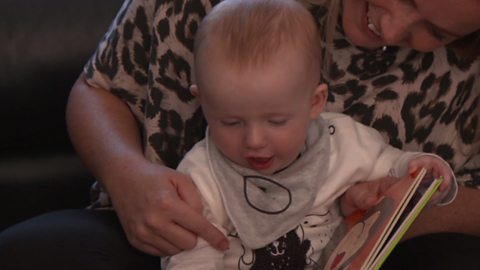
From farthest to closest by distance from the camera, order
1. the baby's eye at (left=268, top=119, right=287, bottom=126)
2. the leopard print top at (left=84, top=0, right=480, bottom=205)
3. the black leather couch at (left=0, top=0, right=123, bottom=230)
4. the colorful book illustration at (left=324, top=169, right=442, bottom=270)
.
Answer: the black leather couch at (left=0, top=0, right=123, bottom=230) < the leopard print top at (left=84, top=0, right=480, bottom=205) < the baby's eye at (left=268, top=119, right=287, bottom=126) < the colorful book illustration at (left=324, top=169, right=442, bottom=270)

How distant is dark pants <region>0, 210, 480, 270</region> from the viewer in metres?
1.03

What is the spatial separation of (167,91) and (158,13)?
0.15m

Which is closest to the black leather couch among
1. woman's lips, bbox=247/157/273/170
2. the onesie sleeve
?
the onesie sleeve

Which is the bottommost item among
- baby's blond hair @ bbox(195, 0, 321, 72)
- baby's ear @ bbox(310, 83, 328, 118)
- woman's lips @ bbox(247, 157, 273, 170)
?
woman's lips @ bbox(247, 157, 273, 170)

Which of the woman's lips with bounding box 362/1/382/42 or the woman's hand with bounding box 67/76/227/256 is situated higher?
the woman's lips with bounding box 362/1/382/42

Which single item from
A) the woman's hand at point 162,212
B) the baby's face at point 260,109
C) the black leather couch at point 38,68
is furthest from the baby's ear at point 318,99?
the black leather couch at point 38,68

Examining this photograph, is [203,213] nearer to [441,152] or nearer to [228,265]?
[228,265]

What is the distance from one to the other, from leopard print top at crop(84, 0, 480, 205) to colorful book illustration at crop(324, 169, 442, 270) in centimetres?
22

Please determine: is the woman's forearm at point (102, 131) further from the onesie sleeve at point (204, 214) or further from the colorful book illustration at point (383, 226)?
the colorful book illustration at point (383, 226)

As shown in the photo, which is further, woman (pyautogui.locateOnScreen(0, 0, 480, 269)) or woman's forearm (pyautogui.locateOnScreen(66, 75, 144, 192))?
woman's forearm (pyautogui.locateOnScreen(66, 75, 144, 192))

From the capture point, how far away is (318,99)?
41.1 inches

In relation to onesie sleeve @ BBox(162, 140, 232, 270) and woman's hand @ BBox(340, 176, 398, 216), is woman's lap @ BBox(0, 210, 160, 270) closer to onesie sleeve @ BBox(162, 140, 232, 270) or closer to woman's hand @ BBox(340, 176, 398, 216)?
onesie sleeve @ BBox(162, 140, 232, 270)

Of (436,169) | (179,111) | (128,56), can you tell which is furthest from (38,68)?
(436,169)

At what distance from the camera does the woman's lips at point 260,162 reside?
1.02 metres
